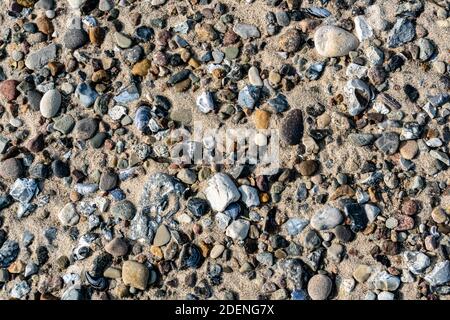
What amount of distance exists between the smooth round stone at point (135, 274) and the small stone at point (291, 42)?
1.02 m

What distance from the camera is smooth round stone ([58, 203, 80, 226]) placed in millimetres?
2082

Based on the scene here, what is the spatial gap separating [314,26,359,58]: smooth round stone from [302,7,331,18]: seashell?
7cm

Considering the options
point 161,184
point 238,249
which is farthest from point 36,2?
point 238,249

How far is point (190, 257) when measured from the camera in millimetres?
2023

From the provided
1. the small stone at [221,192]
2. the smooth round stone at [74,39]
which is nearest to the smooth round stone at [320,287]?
the small stone at [221,192]

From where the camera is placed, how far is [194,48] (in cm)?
221

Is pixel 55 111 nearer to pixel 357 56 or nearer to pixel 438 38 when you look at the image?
pixel 357 56

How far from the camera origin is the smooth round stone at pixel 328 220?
2.04 metres

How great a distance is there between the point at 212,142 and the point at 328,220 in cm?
54

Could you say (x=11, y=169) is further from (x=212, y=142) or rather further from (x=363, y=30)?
(x=363, y=30)

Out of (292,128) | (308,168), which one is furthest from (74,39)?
(308,168)

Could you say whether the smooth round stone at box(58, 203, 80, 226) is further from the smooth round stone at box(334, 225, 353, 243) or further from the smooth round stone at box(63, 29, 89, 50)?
the smooth round stone at box(334, 225, 353, 243)

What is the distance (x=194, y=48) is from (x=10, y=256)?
1085mm

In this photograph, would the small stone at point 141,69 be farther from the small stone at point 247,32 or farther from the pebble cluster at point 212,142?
the small stone at point 247,32
